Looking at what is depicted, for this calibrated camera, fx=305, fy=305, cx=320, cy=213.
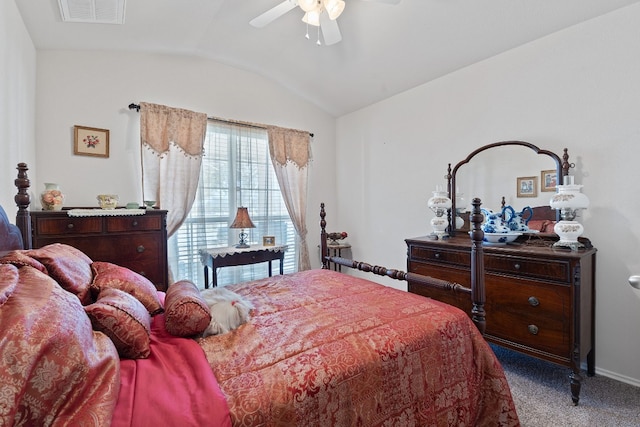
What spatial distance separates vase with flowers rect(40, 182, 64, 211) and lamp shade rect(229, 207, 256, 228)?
1501 mm

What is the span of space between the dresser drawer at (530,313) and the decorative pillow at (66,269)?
8.14ft

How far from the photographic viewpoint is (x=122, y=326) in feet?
3.45

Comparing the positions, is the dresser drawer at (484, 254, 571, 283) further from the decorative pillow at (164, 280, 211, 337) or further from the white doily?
the white doily

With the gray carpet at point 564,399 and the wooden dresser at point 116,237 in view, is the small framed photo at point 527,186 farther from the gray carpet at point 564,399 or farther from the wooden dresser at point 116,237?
the wooden dresser at point 116,237

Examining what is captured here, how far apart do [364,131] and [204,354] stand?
3545 millimetres

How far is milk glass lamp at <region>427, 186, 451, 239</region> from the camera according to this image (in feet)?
9.61

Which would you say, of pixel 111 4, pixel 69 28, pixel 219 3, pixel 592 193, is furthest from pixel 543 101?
pixel 69 28

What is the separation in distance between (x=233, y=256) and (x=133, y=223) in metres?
1.04

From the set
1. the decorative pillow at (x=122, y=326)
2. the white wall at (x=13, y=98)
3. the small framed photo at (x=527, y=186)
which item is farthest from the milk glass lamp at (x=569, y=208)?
the white wall at (x=13, y=98)

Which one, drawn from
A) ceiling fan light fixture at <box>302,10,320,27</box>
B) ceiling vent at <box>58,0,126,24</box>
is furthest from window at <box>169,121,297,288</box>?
ceiling fan light fixture at <box>302,10,320,27</box>

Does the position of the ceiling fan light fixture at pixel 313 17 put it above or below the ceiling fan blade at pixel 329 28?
below

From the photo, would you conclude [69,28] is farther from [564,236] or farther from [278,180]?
[564,236]

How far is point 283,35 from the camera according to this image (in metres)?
3.03

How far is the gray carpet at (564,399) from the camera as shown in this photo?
5.79ft
